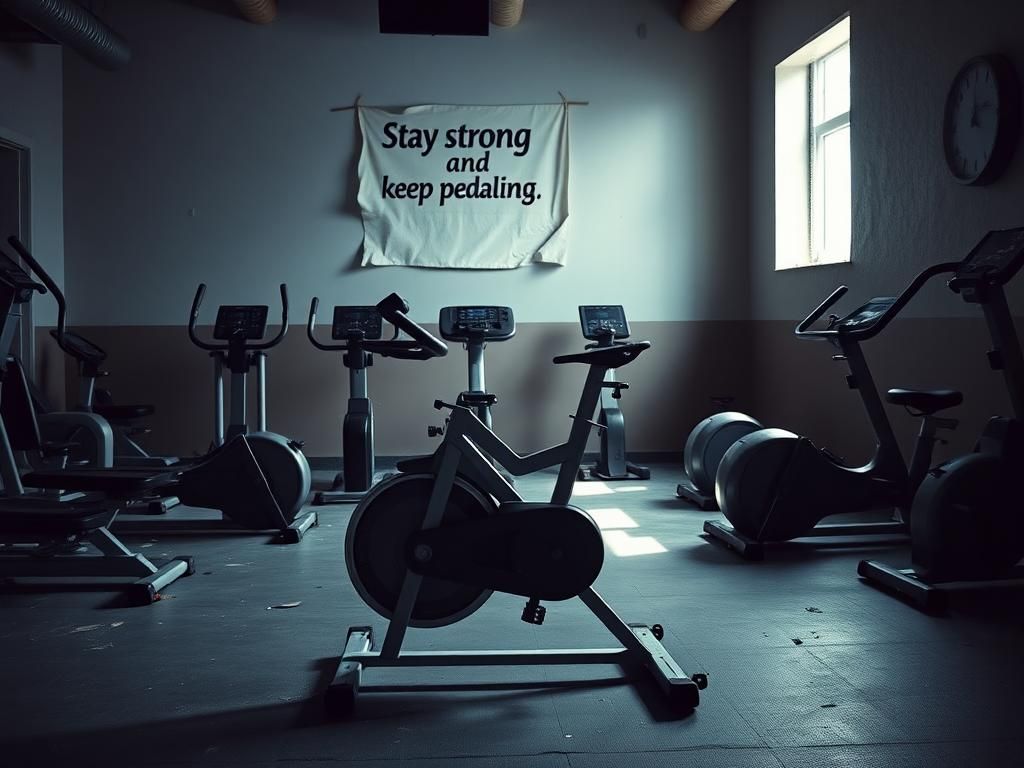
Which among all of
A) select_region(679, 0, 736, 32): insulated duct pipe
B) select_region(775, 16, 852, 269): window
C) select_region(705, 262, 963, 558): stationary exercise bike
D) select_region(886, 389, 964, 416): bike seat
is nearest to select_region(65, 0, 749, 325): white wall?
select_region(679, 0, 736, 32): insulated duct pipe

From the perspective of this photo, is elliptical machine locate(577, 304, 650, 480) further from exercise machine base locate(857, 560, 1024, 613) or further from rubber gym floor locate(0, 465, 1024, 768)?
exercise machine base locate(857, 560, 1024, 613)

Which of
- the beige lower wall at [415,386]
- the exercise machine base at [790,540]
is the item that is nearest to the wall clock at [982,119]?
the exercise machine base at [790,540]

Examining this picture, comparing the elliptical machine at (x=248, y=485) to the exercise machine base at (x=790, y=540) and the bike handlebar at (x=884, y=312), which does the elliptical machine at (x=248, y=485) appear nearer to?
the exercise machine base at (x=790, y=540)

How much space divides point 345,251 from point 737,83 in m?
3.28

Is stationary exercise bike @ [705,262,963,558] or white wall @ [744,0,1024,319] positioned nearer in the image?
stationary exercise bike @ [705,262,963,558]

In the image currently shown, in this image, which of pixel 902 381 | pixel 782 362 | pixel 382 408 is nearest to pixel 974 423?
pixel 902 381

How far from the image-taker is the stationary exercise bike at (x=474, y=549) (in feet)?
8.14

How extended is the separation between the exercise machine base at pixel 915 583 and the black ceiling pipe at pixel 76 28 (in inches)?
202

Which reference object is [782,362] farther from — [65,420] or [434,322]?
[65,420]

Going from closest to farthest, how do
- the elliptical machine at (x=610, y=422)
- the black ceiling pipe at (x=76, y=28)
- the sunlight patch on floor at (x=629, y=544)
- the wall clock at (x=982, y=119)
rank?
the wall clock at (x=982, y=119) < the sunlight patch on floor at (x=629, y=544) < the black ceiling pipe at (x=76, y=28) < the elliptical machine at (x=610, y=422)

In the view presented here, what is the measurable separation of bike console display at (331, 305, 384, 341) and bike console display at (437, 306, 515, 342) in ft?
1.40

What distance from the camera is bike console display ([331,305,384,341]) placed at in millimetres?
6070

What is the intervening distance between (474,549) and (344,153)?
17.1 ft

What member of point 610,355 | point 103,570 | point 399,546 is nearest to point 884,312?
point 610,355
